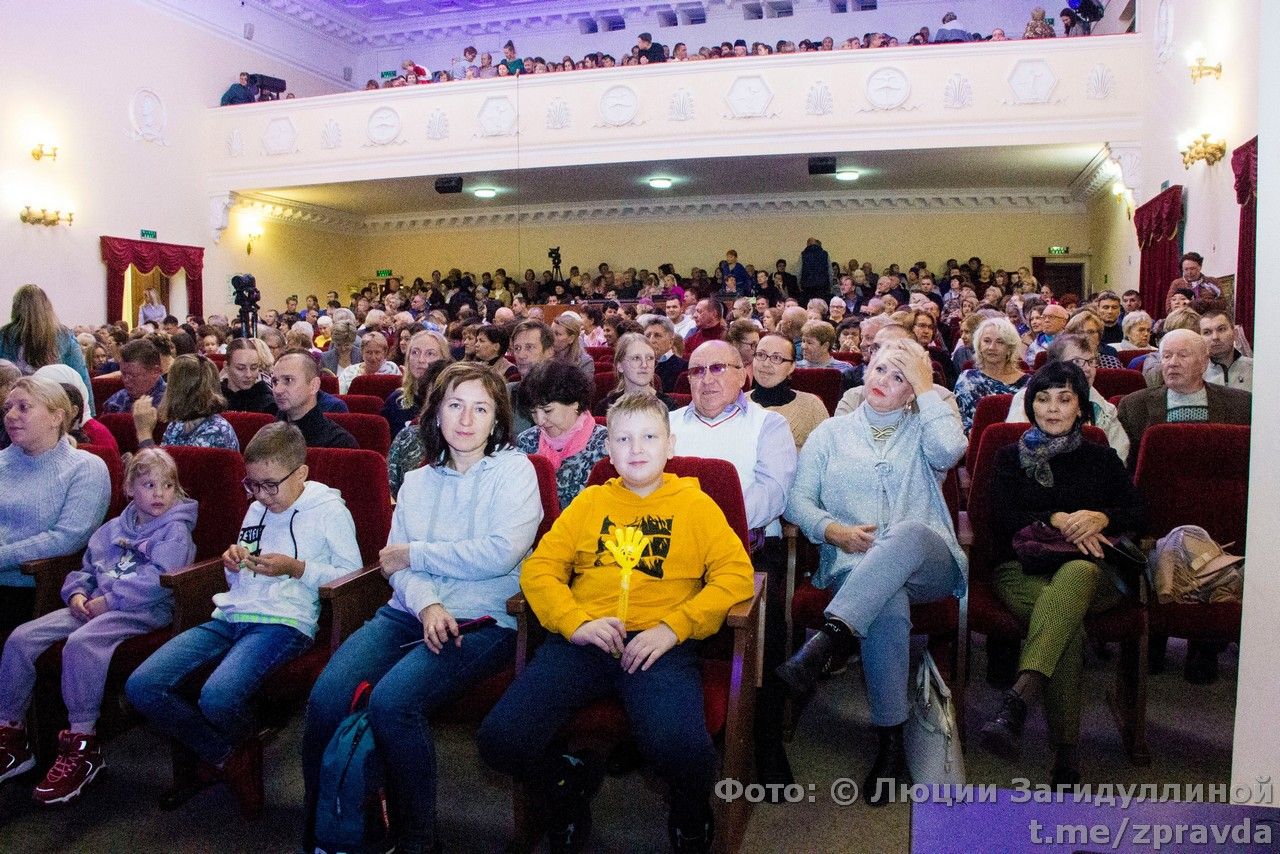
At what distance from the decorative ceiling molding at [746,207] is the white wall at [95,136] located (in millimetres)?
3415

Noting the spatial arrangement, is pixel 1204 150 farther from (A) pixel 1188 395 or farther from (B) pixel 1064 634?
(B) pixel 1064 634

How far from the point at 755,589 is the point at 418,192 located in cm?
1202

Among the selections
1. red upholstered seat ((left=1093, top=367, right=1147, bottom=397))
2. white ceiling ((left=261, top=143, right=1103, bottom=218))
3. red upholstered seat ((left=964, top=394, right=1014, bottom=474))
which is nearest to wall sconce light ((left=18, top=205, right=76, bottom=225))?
white ceiling ((left=261, top=143, right=1103, bottom=218))

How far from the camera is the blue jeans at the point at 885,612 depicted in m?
2.37

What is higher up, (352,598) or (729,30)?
(729,30)

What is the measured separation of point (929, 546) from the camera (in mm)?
2463

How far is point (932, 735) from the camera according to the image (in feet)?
7.38

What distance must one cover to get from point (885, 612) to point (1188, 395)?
1732mm

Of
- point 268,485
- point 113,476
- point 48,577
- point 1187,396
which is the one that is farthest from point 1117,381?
point 48,577

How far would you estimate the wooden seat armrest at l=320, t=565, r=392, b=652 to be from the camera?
7.82 feet

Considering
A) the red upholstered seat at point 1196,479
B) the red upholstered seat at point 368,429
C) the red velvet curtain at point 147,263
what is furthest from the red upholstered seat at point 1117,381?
the red velvet curtain at point 147,263

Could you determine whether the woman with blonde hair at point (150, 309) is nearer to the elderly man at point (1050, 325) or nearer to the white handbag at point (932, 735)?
the elderly man at point (1050, 325)

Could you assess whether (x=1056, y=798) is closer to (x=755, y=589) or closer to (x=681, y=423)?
(x=755, y=589)

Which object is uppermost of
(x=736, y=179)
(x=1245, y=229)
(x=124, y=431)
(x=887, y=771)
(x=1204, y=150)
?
(x=736, y=179)
